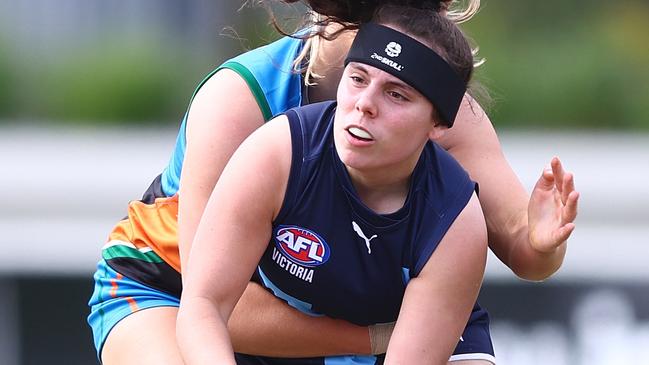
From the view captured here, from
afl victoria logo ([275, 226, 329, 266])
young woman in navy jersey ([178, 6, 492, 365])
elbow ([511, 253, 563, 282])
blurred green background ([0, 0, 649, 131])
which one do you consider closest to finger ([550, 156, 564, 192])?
young woman in navy jersey ([178, 6, 492, 365])

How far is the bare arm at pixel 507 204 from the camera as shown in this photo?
3260mm

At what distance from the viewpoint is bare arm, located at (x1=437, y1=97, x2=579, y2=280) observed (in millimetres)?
3260

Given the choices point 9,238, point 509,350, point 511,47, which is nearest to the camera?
point 509,350

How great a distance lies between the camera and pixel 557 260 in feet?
11.2

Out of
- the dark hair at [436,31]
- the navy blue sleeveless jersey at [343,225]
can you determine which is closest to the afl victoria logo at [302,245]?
the navy blue sleeveless jersey at [343,225]

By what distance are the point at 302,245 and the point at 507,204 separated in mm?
650

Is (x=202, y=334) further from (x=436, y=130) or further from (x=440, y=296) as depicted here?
(x=436, y=130)

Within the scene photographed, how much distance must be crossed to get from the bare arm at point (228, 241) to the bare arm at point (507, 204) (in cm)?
65

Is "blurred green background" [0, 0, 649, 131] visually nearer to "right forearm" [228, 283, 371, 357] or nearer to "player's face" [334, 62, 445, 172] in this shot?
"right forearm" [228, 283, 371, 357]

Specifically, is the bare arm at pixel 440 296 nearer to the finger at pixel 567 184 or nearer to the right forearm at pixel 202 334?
the finger at pixel 567 184

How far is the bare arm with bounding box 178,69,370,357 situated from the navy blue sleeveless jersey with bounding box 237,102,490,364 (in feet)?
0.62

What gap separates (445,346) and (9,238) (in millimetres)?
4004

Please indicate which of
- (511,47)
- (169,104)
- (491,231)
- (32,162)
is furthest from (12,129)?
(491,231)

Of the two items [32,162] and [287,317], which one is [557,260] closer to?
[287,317]
